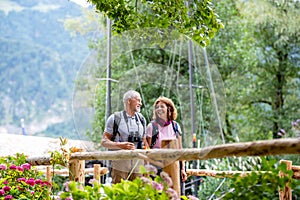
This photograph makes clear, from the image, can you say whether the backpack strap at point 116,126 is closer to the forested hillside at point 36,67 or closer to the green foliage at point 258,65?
the green foliage at point 258,65

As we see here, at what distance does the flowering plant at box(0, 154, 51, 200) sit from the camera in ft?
9.22

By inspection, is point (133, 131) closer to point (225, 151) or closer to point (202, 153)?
point (202, 153)

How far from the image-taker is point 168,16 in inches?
121

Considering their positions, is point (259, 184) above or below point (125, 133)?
below

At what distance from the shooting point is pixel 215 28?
2.99 metres

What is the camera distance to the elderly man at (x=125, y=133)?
2.83 m

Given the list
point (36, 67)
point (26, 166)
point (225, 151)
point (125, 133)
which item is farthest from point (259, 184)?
point (36, 67)

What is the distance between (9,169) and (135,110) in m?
0.90

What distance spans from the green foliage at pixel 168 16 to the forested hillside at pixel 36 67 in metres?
14.6

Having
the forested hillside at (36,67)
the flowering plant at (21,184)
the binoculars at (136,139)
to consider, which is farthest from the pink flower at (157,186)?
the forested hillside at (36,67)

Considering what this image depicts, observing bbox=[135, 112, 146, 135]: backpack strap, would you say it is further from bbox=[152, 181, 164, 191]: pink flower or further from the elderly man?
bbox=[152, 181, 164, 191]: pink flower

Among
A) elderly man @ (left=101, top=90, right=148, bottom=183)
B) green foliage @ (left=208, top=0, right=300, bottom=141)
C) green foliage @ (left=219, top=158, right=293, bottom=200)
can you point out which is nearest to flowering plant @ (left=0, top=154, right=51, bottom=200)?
elderly man @ (left=101, top=90, right=148, bottom=183)

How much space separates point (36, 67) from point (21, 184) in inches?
679

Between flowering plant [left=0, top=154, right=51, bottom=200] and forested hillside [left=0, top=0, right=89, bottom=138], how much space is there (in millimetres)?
14488
